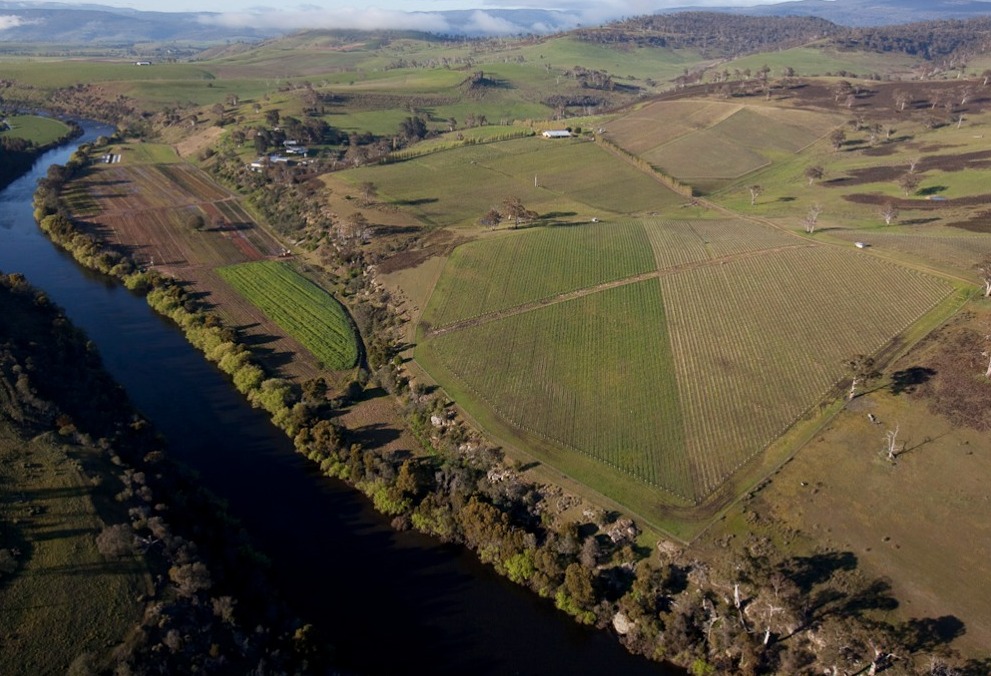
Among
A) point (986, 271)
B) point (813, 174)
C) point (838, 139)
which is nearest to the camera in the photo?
point (986, 271)

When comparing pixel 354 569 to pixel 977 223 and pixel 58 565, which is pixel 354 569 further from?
pixel 977 223

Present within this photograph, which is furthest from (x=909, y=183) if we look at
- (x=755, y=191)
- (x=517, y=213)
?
(x=517, y=213)

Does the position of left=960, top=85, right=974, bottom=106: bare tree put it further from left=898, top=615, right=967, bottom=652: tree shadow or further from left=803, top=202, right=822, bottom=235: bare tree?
left=898, top=615, right=967, bottom=652: tree shadow

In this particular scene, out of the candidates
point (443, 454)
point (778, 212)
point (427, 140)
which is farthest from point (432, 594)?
point (427, 140)

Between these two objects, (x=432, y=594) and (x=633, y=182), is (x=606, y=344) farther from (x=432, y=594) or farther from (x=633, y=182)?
(x=633, y=182)

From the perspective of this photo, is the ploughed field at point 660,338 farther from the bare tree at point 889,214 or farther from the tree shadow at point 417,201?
the tree shadow at point 417,201

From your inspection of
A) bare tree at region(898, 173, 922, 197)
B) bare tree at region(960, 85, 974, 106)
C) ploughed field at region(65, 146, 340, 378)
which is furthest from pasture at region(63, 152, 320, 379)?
bare tree at region(960, 85, 974, 106)
